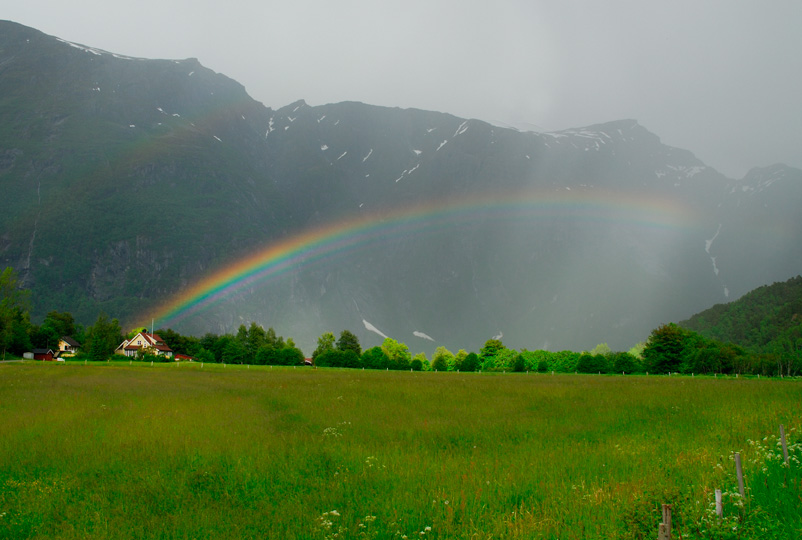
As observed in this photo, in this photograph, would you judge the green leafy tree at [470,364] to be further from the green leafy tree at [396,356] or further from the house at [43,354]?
the house at [43,354]

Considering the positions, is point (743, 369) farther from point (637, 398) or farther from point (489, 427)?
point (489, 427)

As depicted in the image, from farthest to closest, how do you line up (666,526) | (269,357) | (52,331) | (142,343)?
1. (142,343)
2. (52,331)
3. (269,357)
4. (666,526)

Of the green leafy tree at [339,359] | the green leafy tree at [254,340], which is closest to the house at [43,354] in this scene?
the green leafy tree at [254,340]

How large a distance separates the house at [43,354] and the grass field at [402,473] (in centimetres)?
12776

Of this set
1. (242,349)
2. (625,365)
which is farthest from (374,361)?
(625,365)

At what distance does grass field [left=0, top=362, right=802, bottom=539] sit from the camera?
23.6 ft

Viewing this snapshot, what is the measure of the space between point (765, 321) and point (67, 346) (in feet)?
752

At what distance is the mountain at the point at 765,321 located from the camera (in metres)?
150

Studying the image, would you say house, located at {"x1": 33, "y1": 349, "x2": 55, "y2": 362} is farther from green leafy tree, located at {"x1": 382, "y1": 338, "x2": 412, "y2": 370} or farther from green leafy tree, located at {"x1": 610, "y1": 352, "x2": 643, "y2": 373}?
green leafy tree, located at {"x1": 610, "y1": 352, "x2": 643, "y2": 373}

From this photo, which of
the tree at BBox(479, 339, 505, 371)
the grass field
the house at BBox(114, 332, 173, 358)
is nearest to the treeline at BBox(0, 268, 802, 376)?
the tree at BBox(479, 339, 505, 371)

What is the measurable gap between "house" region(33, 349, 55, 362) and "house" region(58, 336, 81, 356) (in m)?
3.14

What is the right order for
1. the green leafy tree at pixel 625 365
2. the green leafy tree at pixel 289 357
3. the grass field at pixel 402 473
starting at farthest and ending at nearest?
the green leafy tree at pixel 289 357
the green leafy tree at pixel 625 365
the grass field at pixel 402 473

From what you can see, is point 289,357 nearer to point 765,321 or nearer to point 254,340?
point 254,340

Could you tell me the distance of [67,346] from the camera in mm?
135125
